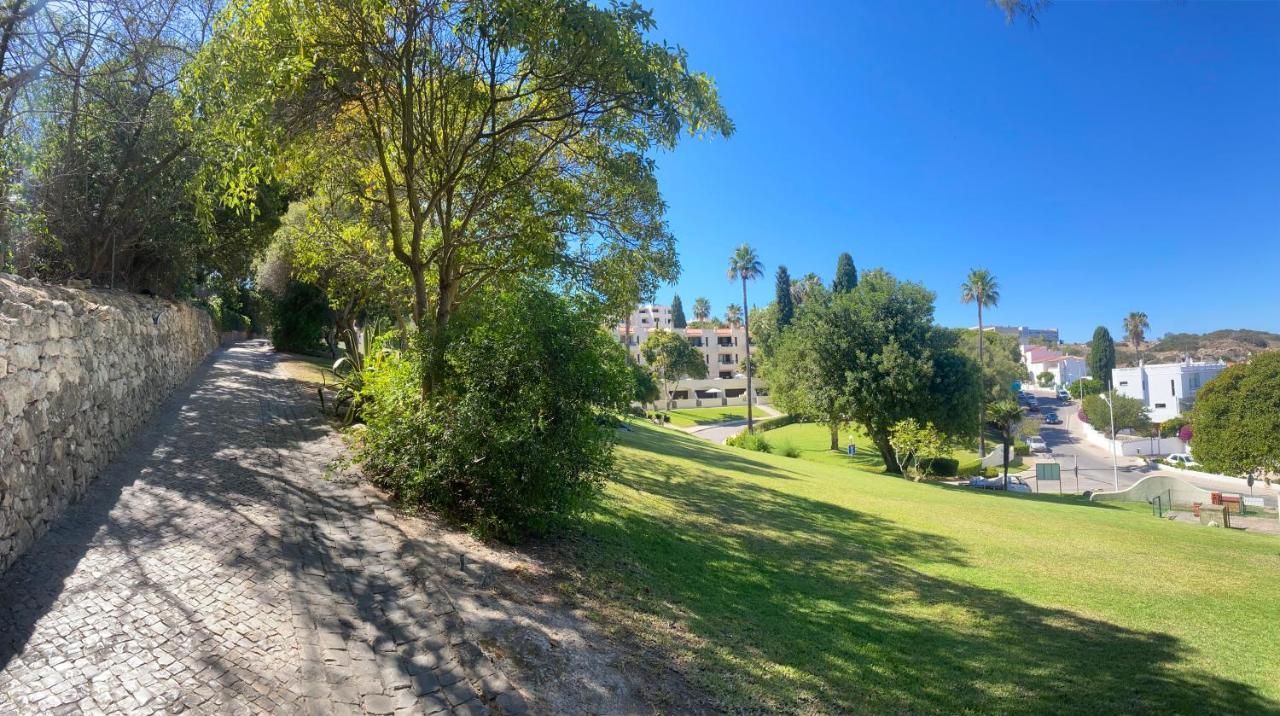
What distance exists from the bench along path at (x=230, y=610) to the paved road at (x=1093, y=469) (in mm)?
38964

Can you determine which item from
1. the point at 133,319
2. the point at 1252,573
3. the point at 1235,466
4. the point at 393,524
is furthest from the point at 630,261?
the point at 1235,466

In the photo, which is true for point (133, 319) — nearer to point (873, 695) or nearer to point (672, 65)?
point (672, 65)

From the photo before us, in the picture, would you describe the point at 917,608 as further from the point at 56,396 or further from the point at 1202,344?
the point at 1202,344

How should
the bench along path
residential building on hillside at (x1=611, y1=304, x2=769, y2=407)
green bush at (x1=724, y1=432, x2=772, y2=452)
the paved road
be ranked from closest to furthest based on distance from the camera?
the bench along path
green bush at (x1=724, y1=432, x2=772, y2=452)
the paved road
residential building on hillside at (x1=611, y1=304, x2=769, y2=407)

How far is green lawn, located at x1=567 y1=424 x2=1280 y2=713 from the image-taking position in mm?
4562

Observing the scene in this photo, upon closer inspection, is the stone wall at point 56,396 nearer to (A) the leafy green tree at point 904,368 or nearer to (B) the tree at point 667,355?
(A) the leafy green tree at point 904,368

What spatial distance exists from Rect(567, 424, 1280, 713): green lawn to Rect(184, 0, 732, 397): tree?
3265 mm

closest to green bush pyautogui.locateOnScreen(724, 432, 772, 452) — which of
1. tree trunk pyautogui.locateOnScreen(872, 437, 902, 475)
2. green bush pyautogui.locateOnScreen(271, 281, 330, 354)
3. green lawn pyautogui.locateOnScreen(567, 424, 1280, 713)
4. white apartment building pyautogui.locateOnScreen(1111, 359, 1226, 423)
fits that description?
tree trunk pyautogui.locateOnScreen(872, 437, 902, 475)

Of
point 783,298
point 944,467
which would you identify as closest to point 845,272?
point 783,298

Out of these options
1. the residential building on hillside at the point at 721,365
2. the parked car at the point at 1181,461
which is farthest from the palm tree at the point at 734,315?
the parked car at the point at 1181,461

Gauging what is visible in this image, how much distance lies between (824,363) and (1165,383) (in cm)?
6120

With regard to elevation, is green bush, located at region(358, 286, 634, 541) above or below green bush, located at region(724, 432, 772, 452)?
above

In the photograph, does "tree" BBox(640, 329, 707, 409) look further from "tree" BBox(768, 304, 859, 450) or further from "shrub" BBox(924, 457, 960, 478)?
"tree" BBox(768, 304, 859, 450)

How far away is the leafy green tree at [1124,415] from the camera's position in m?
59.0
